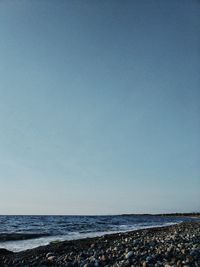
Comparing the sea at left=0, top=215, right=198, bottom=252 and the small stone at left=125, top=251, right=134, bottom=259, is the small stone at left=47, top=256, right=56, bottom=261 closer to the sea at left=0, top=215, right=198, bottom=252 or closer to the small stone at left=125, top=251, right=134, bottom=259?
the small stone at left=125, top=251, right=134, bottom=259

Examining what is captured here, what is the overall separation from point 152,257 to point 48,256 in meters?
4.28

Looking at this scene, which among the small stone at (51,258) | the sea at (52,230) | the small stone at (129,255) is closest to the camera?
the small stone at (129,255)

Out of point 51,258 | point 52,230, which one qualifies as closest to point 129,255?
point 51,258

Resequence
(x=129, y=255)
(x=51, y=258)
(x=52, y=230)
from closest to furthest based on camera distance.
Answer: (x=129, y=255) < (x=51, y=258) < (x=52, y=230)

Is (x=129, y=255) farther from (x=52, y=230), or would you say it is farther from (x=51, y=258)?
(x=52, y=230)

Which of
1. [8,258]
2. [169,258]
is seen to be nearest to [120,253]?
[169,258]

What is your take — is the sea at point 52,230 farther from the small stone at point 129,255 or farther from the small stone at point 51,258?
the small stone at point 129,255

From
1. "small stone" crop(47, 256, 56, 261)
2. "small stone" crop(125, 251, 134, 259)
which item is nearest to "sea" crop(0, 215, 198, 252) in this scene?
"small stone" crop(47, 256, 56, 261)

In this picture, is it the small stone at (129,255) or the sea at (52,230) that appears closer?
the small stone at (129,255)

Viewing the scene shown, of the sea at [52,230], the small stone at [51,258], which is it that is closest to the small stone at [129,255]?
the small stone at [51,258]

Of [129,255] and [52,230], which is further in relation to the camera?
[52,230]

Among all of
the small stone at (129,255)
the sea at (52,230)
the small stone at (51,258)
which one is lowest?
the small stone at (51,258)

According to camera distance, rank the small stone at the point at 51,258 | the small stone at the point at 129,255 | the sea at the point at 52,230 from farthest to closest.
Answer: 1. the sea at the point at 52,230
2. the small stone at the point at 51,258
3. the small stone at the point at 129,255

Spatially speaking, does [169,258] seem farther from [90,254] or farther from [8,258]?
[8,258]
